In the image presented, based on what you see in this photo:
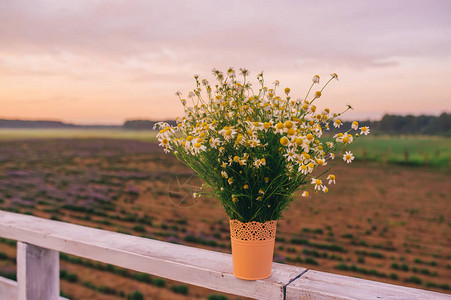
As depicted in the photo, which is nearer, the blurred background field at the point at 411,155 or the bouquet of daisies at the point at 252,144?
the bouquet of daisies at the point at 252,144

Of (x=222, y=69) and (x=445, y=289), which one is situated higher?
(x=222, y=69)

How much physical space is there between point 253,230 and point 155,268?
490 millimetres

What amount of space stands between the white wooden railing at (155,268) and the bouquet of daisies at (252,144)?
26 cm

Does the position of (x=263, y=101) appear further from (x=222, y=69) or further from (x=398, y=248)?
(x=398, y=248)

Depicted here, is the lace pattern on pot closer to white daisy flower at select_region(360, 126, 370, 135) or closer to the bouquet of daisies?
the bouquet of daisies

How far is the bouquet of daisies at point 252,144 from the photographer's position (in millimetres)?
1265

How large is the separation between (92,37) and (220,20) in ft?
16.1

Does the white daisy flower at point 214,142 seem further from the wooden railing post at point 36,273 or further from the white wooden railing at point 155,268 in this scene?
the wooden railing post at point 36,273

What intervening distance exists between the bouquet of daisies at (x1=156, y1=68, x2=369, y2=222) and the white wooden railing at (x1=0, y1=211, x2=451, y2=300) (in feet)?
0.86

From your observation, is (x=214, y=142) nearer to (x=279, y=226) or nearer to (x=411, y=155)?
(x=279, y=226)

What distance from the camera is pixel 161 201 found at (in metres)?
12.6

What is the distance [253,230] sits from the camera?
1424 mm

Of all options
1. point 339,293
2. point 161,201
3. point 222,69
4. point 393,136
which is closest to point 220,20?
point 222,69

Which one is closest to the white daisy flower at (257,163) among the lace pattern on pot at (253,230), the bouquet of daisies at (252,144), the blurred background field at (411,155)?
the bouquet of daisies at (252,144)
